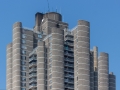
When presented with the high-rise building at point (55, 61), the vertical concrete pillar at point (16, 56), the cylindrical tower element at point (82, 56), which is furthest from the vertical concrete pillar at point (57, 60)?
the vertical concrete pillar at point (16, 56)

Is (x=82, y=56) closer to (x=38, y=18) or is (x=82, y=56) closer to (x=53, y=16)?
(x=53, y=16)

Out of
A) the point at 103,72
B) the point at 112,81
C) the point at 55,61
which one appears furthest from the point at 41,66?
the point at 112,81

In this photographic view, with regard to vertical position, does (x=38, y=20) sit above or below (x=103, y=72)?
above

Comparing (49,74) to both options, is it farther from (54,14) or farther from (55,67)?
(54,14)

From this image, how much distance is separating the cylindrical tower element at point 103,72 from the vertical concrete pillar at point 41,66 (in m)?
26.3

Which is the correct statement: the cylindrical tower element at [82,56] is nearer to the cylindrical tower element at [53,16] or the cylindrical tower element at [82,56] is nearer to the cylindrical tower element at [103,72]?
the cylindrical tower element at [103,72]

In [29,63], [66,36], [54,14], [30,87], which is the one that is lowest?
[30,87]

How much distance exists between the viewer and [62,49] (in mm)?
167375

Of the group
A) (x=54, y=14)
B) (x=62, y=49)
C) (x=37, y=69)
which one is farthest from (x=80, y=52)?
(x=54, y=14)

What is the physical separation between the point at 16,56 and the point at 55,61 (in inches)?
844

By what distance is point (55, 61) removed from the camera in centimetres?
16400

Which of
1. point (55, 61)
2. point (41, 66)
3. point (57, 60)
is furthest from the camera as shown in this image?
point (41, 66)

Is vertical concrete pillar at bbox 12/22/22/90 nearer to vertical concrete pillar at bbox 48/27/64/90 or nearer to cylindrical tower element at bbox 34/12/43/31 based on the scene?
cylindrical tower element at bbox 34/12/43/31

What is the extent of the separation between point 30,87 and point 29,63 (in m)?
11.5
